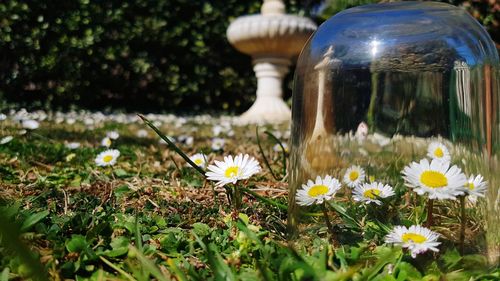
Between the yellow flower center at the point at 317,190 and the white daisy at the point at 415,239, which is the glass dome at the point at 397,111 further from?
the white daisy at the point at 415,239

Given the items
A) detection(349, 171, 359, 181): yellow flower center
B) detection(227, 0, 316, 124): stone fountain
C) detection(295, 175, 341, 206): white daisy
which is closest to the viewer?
detection(295, 175, 341, 206): white daisy

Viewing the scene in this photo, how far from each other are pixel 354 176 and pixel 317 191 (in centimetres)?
26

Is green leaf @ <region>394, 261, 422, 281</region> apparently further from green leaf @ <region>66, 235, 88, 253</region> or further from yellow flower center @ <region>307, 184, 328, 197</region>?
green leaf @ <region>66, 235, 88, 253</region>

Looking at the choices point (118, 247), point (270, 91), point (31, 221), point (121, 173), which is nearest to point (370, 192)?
point (118, 247)

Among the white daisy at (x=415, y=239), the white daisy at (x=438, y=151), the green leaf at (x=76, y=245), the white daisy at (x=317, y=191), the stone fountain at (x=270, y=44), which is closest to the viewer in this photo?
the white daisy at (x=415, y=239)

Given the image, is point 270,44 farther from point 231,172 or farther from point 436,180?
point 436,180

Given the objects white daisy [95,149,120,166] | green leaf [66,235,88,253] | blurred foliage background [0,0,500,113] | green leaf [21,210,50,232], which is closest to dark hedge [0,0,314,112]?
blurred foliage background [0,0,500,113]

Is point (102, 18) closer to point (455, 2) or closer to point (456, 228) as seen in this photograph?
point (455, 2)

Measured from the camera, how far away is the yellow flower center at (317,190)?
128cm

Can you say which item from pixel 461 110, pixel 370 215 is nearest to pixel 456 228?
pixel 370 215

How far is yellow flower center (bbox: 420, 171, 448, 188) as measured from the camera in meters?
1.05

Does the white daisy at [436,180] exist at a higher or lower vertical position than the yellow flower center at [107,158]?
higher

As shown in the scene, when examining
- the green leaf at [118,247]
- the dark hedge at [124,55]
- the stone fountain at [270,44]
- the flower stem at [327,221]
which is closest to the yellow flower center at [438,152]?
the flower stem at [327,221]

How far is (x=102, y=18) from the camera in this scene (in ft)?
22.9
